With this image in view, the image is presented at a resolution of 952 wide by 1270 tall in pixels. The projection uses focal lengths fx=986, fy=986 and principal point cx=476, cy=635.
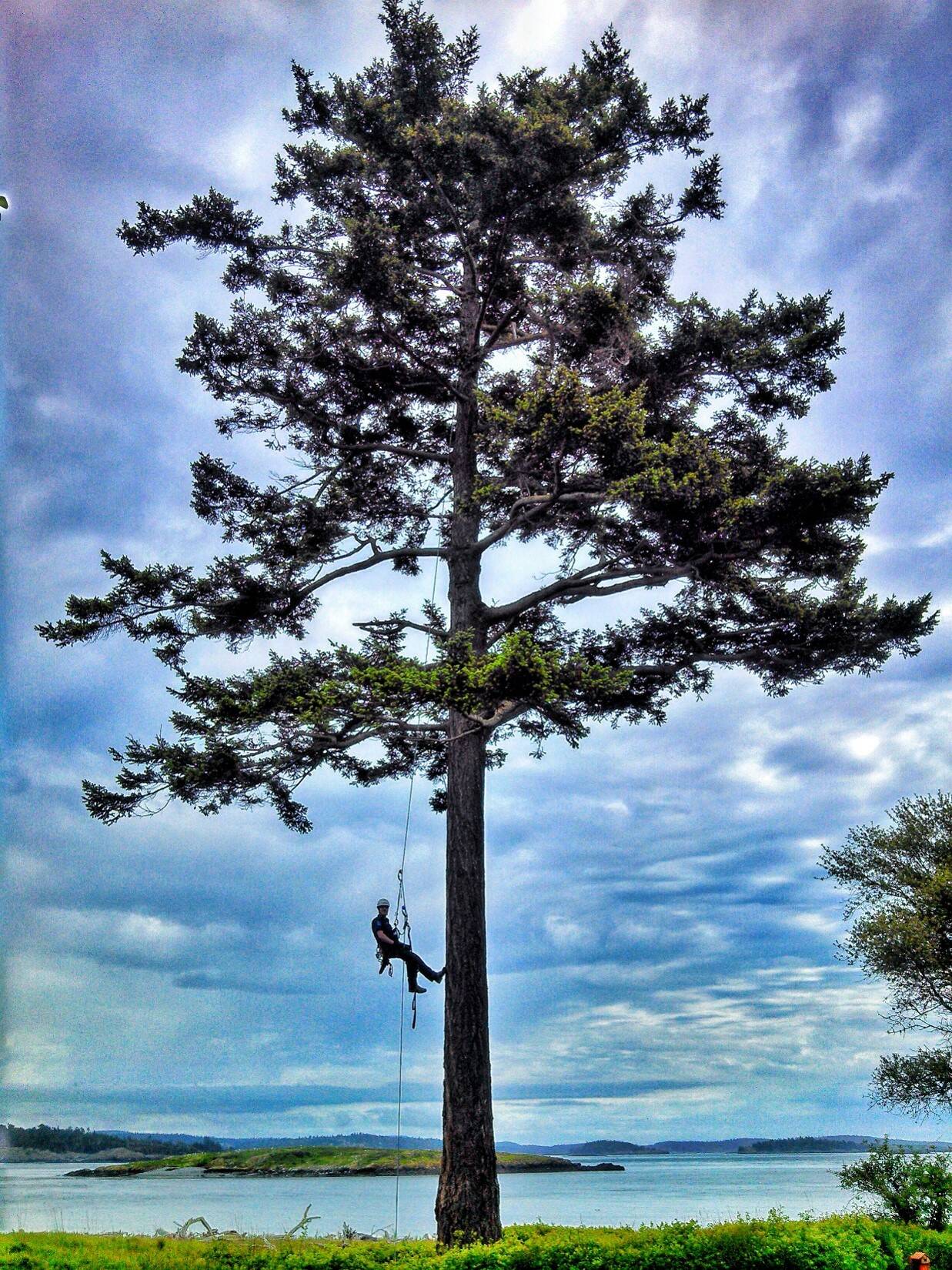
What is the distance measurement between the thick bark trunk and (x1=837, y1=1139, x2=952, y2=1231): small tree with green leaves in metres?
5.88

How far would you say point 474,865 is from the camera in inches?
455

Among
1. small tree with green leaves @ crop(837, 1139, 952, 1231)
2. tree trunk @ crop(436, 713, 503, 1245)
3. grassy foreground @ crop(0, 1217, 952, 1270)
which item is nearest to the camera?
grassy foreground @ crop(0, 1217, 952, 1270)

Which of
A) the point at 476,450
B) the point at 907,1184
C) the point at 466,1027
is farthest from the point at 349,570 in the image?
the point at 907,1184

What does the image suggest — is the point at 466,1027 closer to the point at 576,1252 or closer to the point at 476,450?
the point at 576,1252

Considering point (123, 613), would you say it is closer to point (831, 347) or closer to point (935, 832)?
point (831, 347)

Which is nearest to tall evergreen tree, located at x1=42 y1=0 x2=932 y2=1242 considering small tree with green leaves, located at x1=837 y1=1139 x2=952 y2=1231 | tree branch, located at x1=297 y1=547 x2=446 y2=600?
tree branch, located at x1=297 y1=547 x2=446 y2=600

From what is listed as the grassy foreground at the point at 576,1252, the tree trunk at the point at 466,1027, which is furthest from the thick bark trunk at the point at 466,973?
the grassy foreground at the point at 576,1252

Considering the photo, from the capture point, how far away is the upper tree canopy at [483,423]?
11.6 meters

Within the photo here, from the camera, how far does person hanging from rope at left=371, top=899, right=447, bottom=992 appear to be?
1108 cm

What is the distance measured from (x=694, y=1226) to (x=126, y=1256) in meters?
5.70

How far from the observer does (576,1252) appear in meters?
9.02

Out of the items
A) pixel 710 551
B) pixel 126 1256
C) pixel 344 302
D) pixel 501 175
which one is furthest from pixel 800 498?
pixel 126 1256

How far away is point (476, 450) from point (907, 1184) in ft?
37.5

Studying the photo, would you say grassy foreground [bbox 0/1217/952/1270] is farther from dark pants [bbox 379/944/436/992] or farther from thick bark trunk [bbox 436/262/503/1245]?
dark pants [bbox 379/944/436/992]
